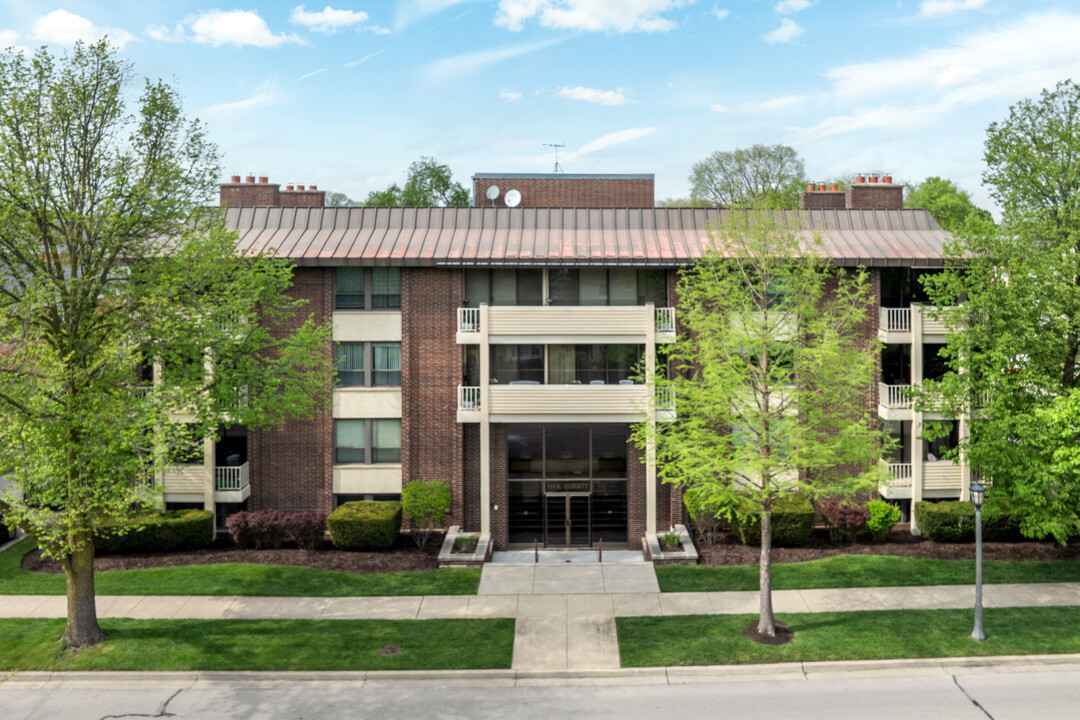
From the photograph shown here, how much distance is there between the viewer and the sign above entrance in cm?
2845

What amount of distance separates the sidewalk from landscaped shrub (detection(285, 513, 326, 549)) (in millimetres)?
4297

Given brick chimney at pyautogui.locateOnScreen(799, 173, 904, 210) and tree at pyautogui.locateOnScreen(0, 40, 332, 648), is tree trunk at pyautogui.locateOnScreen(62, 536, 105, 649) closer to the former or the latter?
tree at pyautogui.locateOnScreen(0, 40, 332, 648)

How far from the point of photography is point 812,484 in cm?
2030

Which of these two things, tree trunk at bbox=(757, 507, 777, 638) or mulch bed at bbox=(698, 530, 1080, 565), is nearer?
tree trunk at bbox=(757, 507, 777, 638)

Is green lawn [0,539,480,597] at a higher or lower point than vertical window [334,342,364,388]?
lower

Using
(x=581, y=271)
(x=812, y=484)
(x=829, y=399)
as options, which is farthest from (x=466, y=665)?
(x=581, y=271)

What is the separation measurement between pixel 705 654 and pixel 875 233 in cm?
1774

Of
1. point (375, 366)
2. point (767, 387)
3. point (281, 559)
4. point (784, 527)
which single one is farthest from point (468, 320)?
point (784, 527)

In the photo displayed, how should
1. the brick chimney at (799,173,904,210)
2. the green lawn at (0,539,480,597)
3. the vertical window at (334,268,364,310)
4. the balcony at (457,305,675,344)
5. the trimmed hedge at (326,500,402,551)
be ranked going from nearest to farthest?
1. the green lawn at (0,539,480,597)
2. the trimmed hedge at (326,500,402,551)
3. the balcony at (457,305,675,344)
4. the vertical window at (334,268,364,310)
5. the brick chimney at (799,173,904,210)

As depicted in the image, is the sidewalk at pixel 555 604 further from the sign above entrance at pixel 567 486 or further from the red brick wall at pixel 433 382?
the red brick wall at pixel 433 382

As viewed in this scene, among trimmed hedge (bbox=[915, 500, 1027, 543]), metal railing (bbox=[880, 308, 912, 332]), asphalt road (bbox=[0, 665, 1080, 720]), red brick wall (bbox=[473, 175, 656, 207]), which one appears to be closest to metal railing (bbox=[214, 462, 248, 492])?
asphalt road (bbox=[0, 665, 1080, 720])

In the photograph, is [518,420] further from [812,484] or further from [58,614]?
[58,614]

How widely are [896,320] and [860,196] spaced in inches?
244

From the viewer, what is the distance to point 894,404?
27.9m
